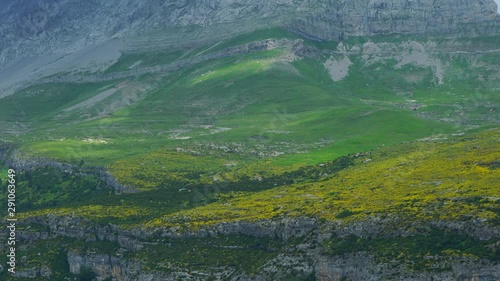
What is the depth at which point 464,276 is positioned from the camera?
3831 inches

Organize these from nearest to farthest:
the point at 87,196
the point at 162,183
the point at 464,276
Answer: the point at 464,276, the point at 162,183, the point at 87,196

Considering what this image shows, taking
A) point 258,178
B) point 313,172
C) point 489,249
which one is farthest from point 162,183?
point 489,249

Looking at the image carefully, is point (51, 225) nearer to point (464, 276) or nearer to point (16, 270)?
point (16, 270)

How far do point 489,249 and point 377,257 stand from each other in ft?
49.2

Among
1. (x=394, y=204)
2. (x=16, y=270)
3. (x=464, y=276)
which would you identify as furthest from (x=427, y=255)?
(x=16, y=270)

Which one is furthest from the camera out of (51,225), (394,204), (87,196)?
(87,196)

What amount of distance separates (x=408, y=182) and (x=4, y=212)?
104 m

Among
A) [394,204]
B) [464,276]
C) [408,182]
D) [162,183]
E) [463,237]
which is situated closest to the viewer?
[464,276]

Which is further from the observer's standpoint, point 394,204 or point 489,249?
point 394,204

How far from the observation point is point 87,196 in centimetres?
19525

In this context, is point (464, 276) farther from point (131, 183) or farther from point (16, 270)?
point (131, 183)

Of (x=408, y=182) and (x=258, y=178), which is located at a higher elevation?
(x=408, y=182)

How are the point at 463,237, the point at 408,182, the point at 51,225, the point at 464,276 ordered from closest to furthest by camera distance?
the point at 464,276, the point at 463,237, the point at 408,182, the point at 51,225

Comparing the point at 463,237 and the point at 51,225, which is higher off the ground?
the point at 463,237
